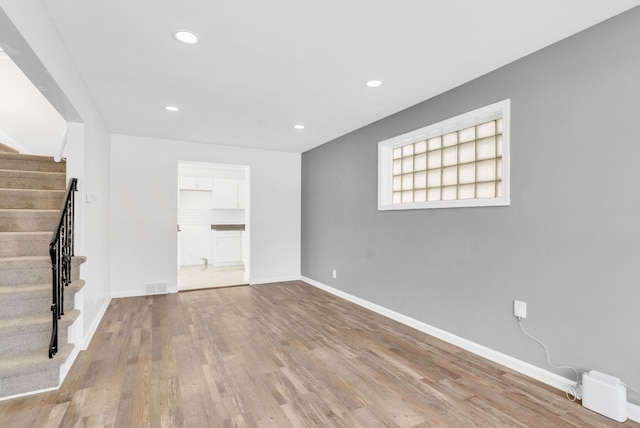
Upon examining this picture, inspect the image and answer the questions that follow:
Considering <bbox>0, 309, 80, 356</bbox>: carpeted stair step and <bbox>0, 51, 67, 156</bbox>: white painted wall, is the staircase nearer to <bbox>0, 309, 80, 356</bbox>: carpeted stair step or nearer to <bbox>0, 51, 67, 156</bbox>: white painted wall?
<bbox>0, 309, 80, 356</bbox>: carpeted stair step

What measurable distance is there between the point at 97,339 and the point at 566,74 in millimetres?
4570

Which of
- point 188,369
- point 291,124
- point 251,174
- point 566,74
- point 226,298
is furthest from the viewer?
point 251,174

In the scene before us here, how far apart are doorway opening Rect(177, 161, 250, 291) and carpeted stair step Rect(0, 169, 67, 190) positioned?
398 cm

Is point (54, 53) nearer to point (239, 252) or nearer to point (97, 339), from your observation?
point (97, 339)

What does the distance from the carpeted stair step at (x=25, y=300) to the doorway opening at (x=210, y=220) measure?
16.1 ft

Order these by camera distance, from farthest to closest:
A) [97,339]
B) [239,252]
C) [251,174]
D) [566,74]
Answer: [239,252] → [251,174] → [97,339] → [566,74]

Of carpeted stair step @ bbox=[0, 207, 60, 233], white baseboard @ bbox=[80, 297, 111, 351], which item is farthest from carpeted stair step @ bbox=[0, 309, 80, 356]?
carpeted stair step @ bbox=[0, 207, 60, 233]

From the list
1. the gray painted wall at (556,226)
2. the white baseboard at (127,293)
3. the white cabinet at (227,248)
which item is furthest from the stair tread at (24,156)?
the white cabinet at (227,248)

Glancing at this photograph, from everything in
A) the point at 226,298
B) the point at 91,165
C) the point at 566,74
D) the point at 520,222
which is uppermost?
the point at 566,74

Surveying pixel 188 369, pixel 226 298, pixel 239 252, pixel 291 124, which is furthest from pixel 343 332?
pixel 239 252

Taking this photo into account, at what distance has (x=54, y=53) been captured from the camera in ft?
6.86

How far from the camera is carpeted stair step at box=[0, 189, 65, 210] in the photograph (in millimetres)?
3004

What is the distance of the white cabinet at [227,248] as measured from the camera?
298 inches

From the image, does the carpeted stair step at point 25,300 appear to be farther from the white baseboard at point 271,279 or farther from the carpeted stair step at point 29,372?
the white baseboard at point 271,279
